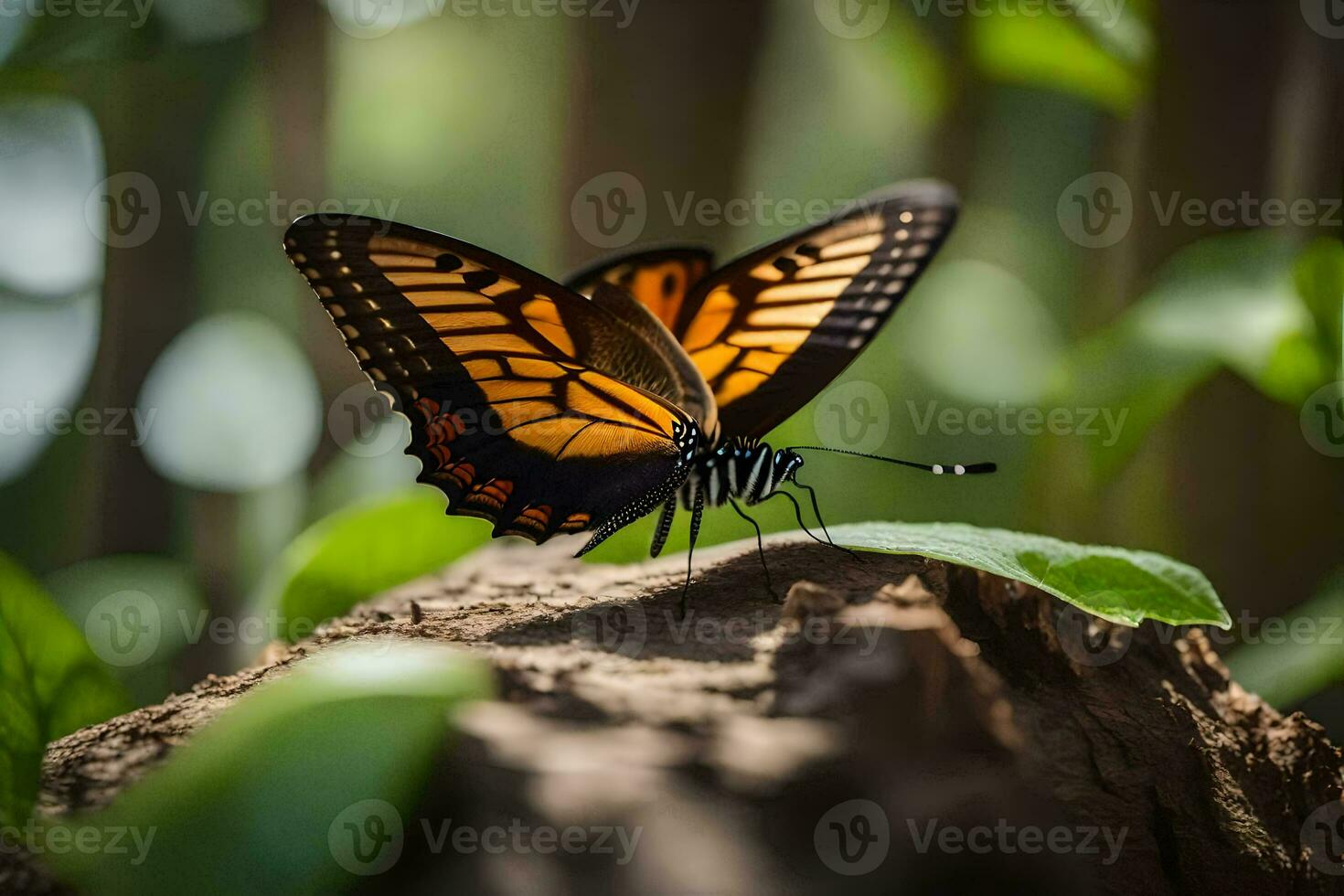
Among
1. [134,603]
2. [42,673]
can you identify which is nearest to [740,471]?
[42,673]

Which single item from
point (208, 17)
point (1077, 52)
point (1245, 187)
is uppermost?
point (208, 17)

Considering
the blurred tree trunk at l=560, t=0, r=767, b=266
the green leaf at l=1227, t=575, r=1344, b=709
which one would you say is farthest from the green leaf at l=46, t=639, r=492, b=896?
the blurred tree trunk at l=560, t=0, r=767, b=266

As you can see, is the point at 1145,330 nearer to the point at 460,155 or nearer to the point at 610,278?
the point at 610,278

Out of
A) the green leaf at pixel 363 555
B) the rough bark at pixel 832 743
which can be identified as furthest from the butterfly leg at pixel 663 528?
the green leaf at pixel 363 555

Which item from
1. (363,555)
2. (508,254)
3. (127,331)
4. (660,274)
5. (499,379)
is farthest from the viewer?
(508,254)

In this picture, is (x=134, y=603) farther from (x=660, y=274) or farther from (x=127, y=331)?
(x=660, y=274)

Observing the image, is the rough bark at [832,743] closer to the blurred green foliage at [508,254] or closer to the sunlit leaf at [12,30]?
the blurred green foliage at [508,254]
